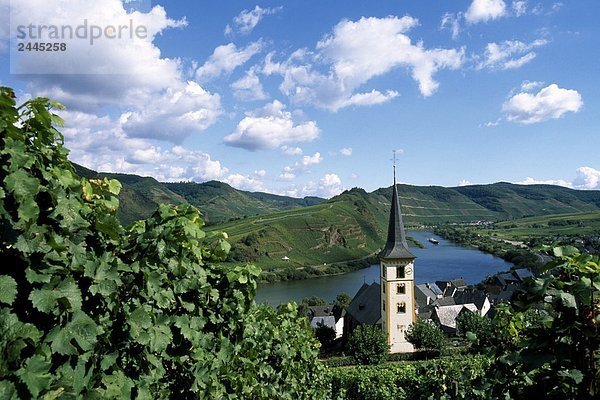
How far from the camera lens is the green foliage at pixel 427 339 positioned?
3094 cm

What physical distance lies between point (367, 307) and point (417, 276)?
5542 centimetres

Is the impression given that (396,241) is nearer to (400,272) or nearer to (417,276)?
(400,272)

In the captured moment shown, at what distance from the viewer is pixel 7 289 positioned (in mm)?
1832

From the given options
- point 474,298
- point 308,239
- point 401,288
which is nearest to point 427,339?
point 401,288

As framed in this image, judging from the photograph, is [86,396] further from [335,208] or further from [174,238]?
[335,208]

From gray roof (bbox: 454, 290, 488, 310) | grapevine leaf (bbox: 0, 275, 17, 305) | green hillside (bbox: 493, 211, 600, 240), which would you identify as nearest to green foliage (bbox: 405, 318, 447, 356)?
gray roof (bbox: 454, 290, 488, 310)

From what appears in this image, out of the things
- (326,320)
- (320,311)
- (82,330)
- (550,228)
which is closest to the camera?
(82,330)

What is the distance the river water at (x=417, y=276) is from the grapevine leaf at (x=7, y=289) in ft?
208

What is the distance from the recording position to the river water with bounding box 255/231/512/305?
7712 cm

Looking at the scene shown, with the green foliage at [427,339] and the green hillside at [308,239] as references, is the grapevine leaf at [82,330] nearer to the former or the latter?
the green foliage at [427,339]

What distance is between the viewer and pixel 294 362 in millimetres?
7676

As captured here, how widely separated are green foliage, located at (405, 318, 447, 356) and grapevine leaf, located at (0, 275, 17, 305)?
32959 millimetres

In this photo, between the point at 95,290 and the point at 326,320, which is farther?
the point at 326,320

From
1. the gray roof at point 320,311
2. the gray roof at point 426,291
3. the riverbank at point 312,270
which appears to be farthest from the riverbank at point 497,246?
the gray roof at point 320,311
